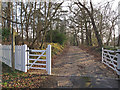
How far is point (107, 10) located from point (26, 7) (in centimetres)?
1376

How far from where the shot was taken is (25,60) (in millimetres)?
5523

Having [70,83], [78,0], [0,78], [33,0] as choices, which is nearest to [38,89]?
[70,83]

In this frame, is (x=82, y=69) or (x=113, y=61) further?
(x=113, y=61)

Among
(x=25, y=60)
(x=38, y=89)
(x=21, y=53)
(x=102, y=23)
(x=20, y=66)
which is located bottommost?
(x=38, y=89)

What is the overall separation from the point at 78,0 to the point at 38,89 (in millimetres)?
13617

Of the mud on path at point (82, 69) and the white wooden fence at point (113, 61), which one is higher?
the white wooden fence at point (113, 61)

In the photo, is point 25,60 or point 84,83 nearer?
point 84,83

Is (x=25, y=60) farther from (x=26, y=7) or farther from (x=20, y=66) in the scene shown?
(x=26, y=7)

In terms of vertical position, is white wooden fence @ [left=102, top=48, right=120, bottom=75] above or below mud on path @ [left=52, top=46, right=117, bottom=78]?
above

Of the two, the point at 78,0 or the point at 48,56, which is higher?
the point at 78,0

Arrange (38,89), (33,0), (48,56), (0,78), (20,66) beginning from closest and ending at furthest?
(38,89) → (0,78) → (48,56) → (20,66) → (33,0)

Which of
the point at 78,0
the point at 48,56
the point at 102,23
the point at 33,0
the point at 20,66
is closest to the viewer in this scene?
the point at 48,56

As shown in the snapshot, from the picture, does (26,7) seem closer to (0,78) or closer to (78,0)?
(78,0)

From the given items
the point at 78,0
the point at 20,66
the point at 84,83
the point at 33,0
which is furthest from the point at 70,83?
the point at 78,0
